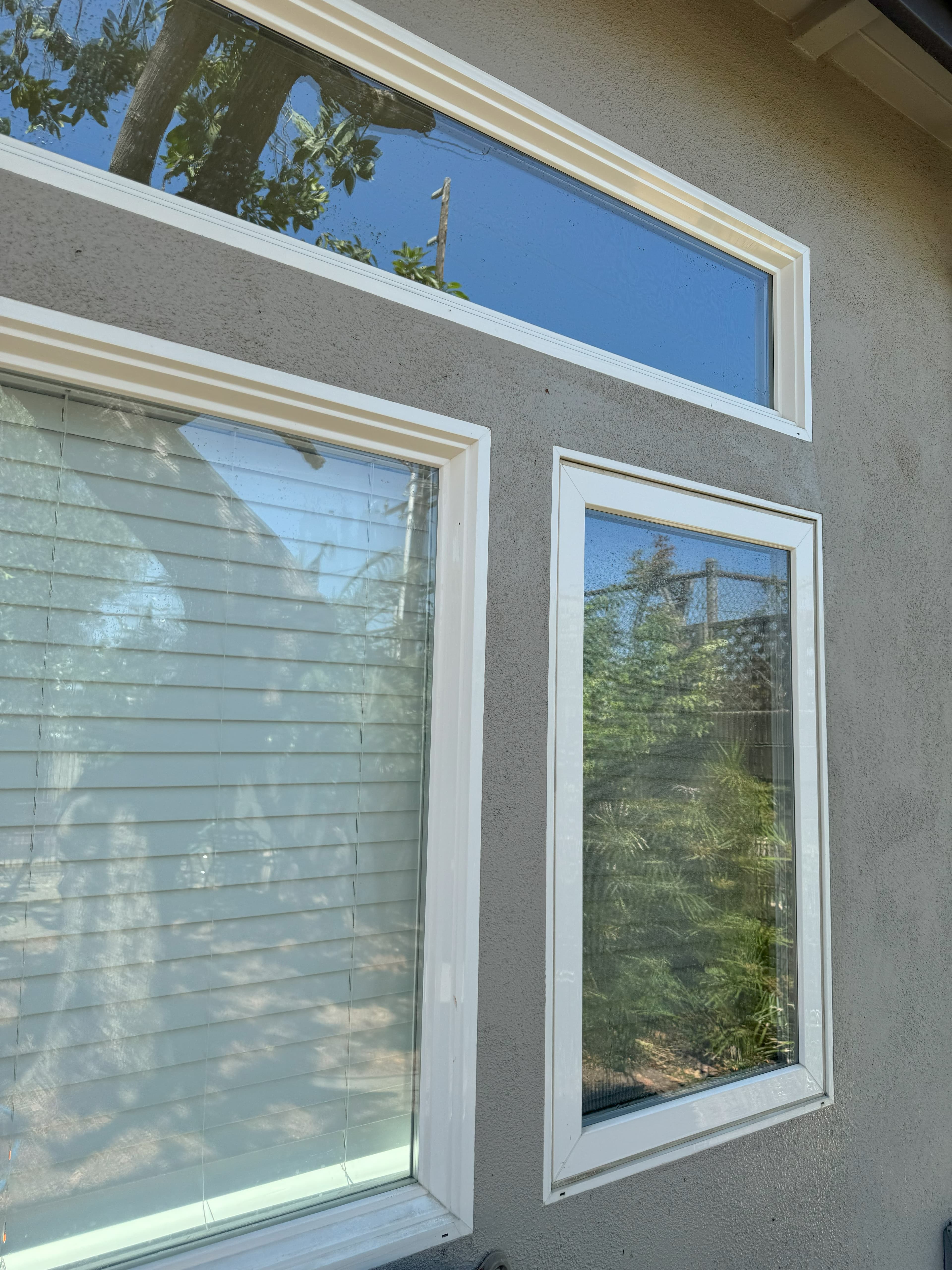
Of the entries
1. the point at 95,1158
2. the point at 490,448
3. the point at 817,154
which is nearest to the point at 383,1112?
the point at 95,1158

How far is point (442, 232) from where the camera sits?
2.30 metres

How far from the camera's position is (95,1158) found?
169 cm

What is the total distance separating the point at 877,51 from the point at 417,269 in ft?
7.18

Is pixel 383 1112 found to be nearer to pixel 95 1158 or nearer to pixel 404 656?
pixel 95 1158

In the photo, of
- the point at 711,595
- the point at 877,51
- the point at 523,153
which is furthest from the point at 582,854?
the point at 877,51

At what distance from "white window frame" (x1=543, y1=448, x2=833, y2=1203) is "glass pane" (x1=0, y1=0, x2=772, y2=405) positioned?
0.49 meters

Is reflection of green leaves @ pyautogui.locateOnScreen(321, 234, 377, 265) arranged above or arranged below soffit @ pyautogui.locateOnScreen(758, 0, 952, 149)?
below

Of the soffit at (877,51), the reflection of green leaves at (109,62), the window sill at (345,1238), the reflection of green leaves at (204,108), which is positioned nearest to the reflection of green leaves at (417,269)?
the reflection of green leaves at (204,108)

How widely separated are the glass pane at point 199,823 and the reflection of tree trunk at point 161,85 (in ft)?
1.82

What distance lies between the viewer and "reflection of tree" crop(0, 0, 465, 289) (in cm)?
178

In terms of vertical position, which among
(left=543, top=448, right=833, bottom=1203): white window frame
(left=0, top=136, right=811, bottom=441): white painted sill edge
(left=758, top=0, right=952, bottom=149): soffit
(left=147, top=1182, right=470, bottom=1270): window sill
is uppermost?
(left=758, top=0, right=952, bottom=149): soffit

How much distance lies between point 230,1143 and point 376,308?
6.36 feet

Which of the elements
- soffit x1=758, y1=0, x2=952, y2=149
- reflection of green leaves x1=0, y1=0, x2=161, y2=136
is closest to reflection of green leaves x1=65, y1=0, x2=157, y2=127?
reflection of green leaves x1=0, y1=0, x2=161, y2=136

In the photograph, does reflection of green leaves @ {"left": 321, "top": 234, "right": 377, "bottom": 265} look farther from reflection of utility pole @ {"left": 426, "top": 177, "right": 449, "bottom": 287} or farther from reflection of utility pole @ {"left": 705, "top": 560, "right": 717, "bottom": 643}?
reflection of utility pole @ {"left": 705, "top": 560, "right": 717, "bottom": 643}
